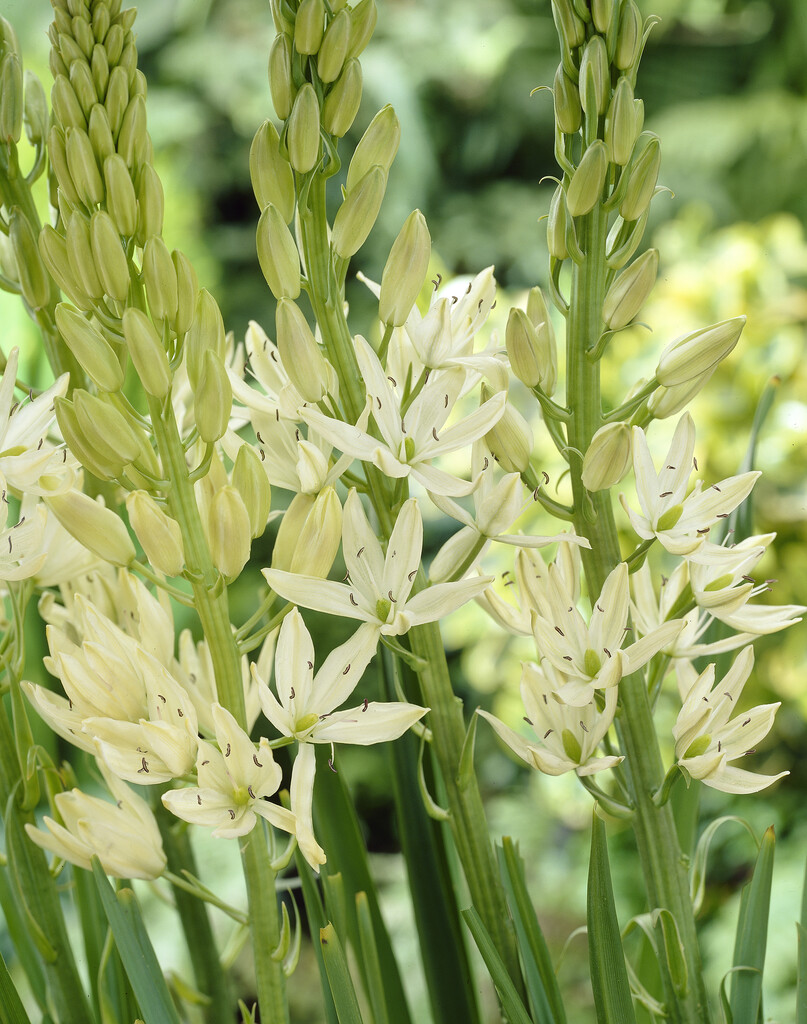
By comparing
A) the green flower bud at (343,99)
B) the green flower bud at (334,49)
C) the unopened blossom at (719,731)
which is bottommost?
the unopened blossom at (719,731)

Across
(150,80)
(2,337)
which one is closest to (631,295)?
(2,337)

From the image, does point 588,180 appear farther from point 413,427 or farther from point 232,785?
point 232,785

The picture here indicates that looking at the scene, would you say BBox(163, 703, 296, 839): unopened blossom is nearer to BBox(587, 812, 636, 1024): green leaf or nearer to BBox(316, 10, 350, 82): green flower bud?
BBox(587, 812, 636, 1024): green leaf

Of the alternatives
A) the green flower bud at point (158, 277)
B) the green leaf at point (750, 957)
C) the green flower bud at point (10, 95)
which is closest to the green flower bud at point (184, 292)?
the green flower bud at point (158, 277)

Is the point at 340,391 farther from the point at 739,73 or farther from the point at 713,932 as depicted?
the point at 739,73

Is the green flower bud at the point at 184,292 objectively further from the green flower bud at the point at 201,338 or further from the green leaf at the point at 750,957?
the green leaf at the point at 750,957

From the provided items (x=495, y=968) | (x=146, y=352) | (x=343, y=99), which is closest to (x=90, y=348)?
(x=146, y=352)
